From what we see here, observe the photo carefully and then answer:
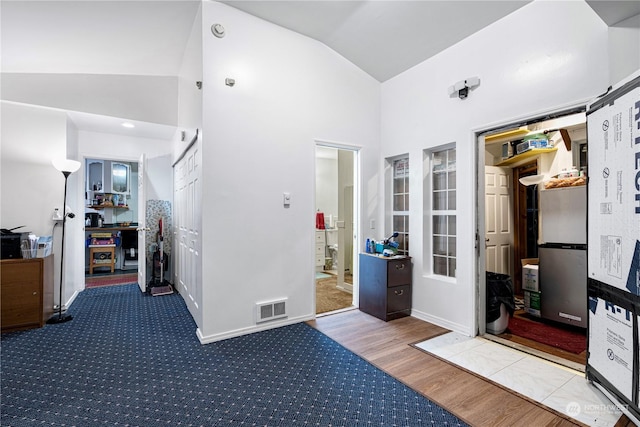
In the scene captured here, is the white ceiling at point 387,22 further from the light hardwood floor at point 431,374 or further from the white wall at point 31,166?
the light hardwood floor at point 431,374

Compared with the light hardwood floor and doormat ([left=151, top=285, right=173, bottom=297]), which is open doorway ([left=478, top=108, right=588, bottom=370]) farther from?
doormat ([left=151, top=285, right=173, bottom=297])

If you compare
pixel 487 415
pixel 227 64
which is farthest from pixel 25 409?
pixel 227 64

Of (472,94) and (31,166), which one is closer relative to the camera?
(472,94)

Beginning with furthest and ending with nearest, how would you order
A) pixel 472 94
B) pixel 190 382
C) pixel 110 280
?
pixel 110 280 < pixel 472 94 < pixel 190 382

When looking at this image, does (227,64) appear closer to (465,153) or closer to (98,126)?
(465,153)

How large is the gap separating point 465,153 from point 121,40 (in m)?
4.06

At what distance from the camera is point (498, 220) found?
4.42 meters

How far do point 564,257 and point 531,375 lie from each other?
1.71m

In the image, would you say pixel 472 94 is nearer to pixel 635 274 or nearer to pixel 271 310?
pixel 635 274

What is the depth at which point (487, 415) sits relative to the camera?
1.81m

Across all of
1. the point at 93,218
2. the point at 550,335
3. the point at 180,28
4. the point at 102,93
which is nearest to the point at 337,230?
the point at 550,335

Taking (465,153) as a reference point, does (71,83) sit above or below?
above

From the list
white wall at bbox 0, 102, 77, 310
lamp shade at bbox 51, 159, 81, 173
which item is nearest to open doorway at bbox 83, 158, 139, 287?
white wall at bbox 0, 102, 77, 310

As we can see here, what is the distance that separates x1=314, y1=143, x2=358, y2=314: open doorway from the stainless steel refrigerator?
7.45ft
